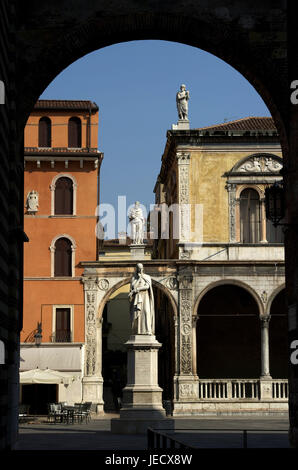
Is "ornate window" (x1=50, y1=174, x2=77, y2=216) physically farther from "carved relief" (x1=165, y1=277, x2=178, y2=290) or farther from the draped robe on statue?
the draped robe on statue

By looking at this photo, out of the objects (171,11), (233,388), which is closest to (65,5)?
(171,11)

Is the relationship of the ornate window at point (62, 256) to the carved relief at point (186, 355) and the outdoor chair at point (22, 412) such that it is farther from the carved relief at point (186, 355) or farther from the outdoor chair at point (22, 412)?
the outdoor chair at point (22, 412)

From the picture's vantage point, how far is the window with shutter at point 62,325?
4169 cm

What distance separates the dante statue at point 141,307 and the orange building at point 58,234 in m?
14.3

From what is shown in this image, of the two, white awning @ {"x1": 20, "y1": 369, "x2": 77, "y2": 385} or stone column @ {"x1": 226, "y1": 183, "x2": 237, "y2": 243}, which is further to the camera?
stone column @ {"x1": 226, "y1": 183, "x2": 237, "y2": 243}

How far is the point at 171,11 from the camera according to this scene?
1730 cm

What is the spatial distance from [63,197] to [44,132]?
10.8ft

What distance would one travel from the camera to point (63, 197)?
4347 cm

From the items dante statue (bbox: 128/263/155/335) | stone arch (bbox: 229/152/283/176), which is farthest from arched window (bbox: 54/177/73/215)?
dante statue (bbox: 128/263/155/335)

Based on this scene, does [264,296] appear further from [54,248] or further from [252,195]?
[54,248]

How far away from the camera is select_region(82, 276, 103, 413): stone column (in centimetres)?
4069

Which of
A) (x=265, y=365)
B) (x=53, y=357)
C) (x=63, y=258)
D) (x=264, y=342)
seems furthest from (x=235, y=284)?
(x=53, y=357)

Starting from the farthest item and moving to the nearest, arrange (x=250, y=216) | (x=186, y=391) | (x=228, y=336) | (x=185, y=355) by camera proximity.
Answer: (x=228, y=336) → (x=250, y=216) → (x=185, y=355) → (x=186, y=391)

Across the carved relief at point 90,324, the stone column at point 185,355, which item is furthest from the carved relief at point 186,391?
the carved relief at point 90,324
